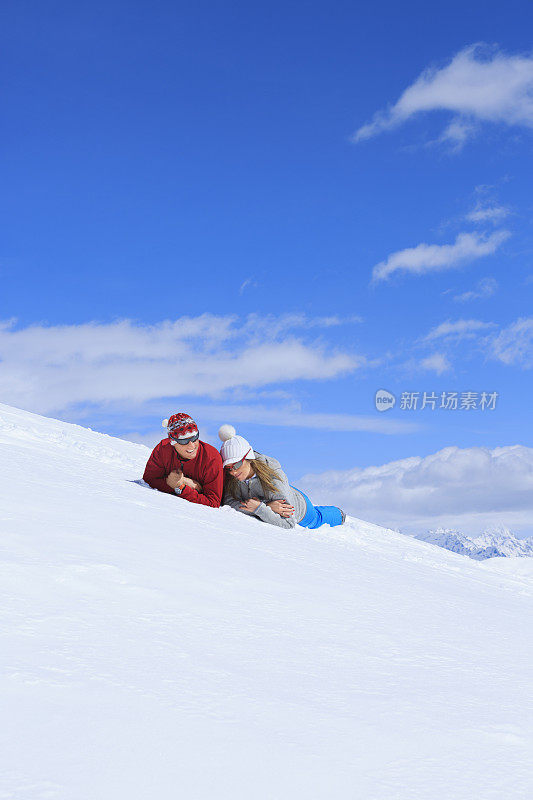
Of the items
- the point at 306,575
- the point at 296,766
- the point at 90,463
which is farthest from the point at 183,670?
the point at 90,463

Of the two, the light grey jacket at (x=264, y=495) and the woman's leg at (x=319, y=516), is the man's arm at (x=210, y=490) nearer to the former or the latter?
the light grey jacket at (x=264, y=495)

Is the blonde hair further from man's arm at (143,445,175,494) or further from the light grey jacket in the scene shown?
man's arm at (143,445,175,494)

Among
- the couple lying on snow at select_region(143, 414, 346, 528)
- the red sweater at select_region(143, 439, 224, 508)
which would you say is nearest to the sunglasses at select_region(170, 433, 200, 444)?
the couple lying on snow at select_region(143, 414, 346, 528)

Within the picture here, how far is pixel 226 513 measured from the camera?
17.1 ft

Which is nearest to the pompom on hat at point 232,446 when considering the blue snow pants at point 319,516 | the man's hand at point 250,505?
the man's hand at point 250,505

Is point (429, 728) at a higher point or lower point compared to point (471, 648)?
lower

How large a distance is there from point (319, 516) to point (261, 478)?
127cm

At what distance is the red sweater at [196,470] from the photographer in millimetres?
5266

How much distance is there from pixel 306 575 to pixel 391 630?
2.93ft

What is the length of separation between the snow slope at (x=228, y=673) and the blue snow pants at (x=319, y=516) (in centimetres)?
194

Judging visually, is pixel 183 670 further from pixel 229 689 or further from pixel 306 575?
pixel 306 575

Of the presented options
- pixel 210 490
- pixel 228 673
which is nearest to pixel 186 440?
pixel 210 490

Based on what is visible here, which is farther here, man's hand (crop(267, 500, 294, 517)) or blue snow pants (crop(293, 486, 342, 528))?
blue snow pants (crop(293, 486, 342, 528))

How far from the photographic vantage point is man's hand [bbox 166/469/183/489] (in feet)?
17.2
